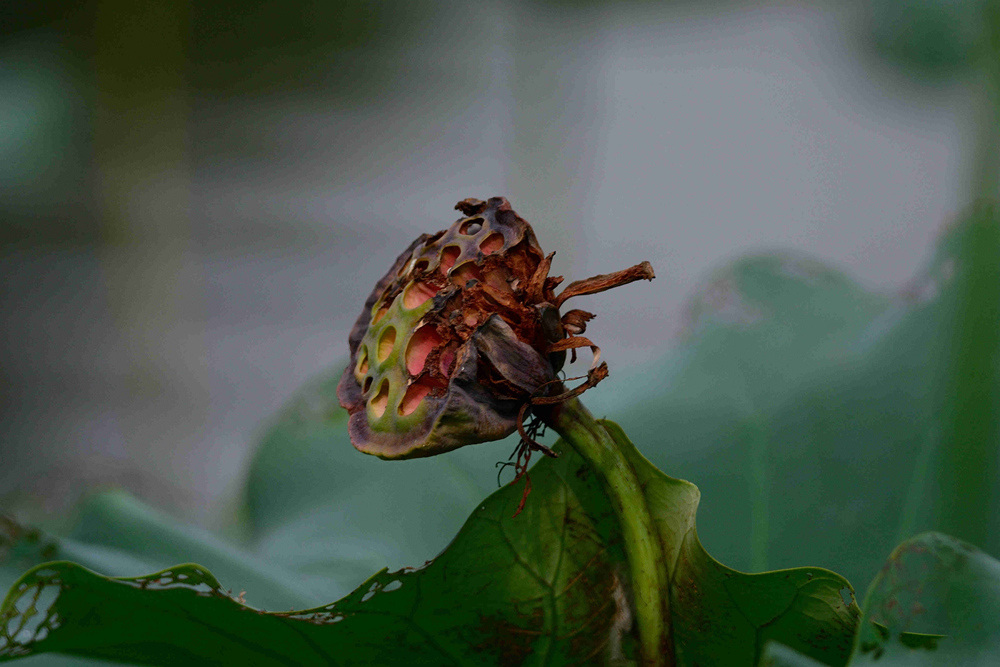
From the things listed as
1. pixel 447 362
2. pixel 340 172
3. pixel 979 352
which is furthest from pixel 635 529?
pixel 340 172

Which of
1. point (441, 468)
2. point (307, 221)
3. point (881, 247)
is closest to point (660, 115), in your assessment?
point (881, 247)

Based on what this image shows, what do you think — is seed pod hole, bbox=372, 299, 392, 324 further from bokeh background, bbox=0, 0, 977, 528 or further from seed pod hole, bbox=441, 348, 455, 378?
bokeh background, bbox=0, 0, 977, 528

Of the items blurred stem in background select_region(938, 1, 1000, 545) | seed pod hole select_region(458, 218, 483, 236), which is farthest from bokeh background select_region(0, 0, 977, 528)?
seed pod hole select_region(458, 218, 483, 236)

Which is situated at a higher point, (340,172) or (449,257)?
(449,257)

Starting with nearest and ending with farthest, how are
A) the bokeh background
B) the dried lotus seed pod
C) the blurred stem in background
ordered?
1. the dried lotus seed pod
2. the blurred stem in background
3. the bokeh background

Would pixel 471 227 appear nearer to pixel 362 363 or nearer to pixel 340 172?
pixel 362 363

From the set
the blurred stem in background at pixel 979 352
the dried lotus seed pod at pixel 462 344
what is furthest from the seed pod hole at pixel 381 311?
the blurred stem in background at pixel 979 352

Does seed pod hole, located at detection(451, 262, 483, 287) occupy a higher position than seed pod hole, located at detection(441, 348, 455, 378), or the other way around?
seed pod hole, located at detection(451, 262, 483, 287)

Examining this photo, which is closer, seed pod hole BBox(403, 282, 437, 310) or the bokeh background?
seed pod hole BBox(403, 282, 437, 310)
